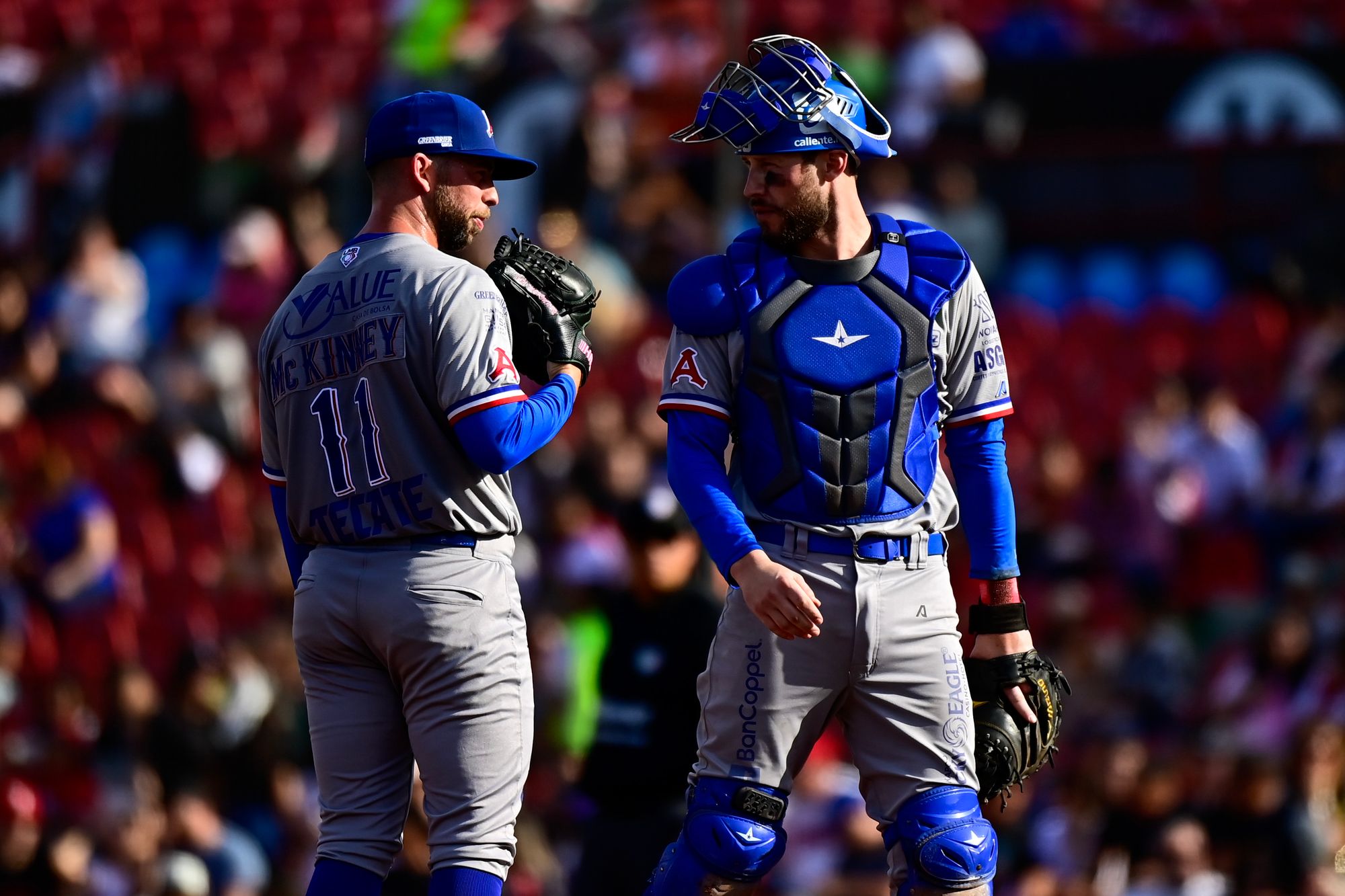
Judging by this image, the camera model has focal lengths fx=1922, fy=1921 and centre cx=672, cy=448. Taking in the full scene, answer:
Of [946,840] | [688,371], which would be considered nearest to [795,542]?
[688,371]

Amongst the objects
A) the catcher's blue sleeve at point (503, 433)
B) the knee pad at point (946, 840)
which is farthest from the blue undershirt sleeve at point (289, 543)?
the knee pad at point (946, 840)

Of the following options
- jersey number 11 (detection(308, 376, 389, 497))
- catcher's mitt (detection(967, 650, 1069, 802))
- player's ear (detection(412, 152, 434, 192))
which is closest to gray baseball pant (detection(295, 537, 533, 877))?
jersey number 11 (detection(308, 376, 389, 497))

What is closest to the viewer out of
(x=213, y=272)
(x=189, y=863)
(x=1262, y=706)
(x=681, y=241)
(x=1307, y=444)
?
(x=189, y=863)

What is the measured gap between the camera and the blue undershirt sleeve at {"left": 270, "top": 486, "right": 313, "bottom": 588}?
4629 millimetres

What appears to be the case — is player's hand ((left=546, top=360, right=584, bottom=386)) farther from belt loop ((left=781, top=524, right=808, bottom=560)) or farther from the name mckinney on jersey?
belt loop ((left=781, top=524, right=808, bottom=560))

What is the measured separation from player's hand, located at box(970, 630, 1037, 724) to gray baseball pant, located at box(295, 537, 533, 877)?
1097mm

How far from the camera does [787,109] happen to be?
4.43 meters

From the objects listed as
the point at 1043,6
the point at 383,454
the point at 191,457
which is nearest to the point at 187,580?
the point at 191,457

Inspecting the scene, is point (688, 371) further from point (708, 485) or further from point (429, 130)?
point (429, 130)

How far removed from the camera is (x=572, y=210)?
12812 millimetres

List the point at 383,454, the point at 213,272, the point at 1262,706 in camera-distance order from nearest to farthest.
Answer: the point at 383,454
the point at 1262,706
the point at 213,272

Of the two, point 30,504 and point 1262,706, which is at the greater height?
point 30,504

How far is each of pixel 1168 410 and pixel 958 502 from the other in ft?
21.4

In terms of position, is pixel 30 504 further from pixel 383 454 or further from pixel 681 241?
pixel 383 454
